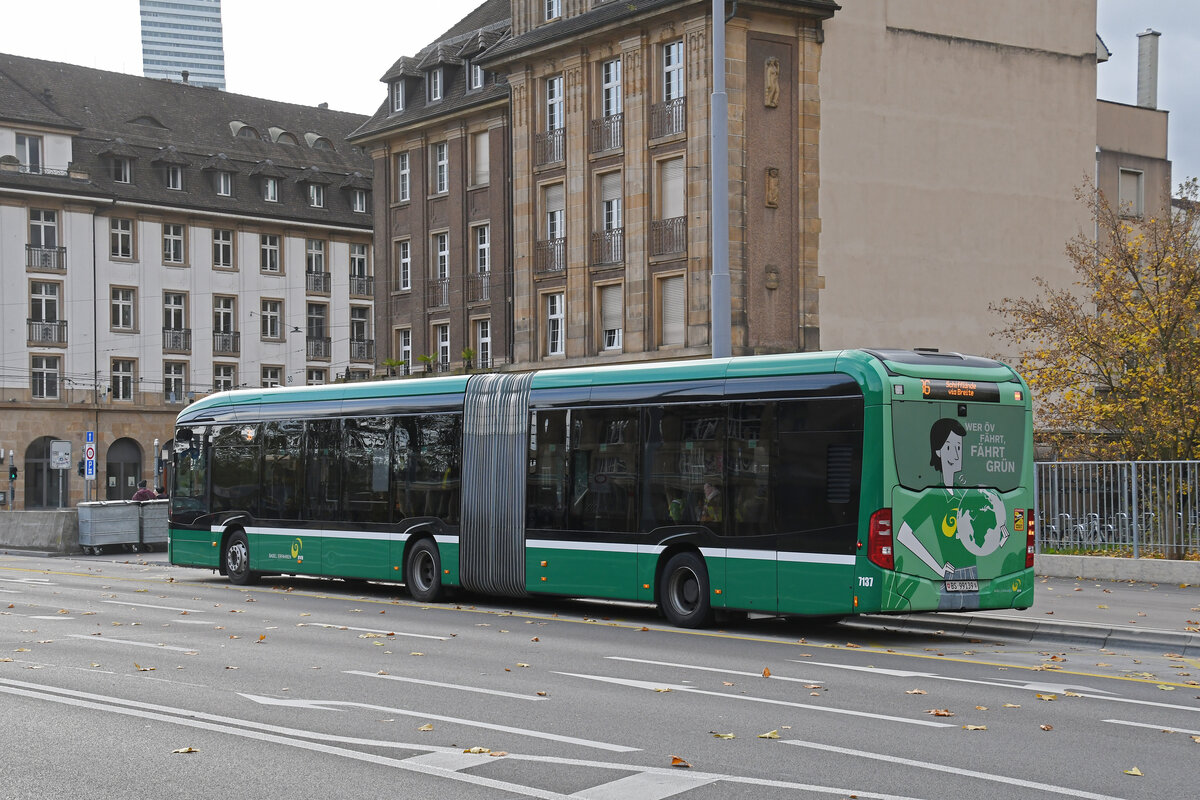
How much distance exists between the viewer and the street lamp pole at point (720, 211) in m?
21.7

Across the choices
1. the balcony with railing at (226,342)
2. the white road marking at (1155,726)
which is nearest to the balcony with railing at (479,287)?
the balcony with railing at (226,342)

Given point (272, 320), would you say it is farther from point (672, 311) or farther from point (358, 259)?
point (672, 311)

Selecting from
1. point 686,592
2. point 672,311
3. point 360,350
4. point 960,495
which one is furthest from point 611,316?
point 360,350

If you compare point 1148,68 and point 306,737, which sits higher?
point 1148,68

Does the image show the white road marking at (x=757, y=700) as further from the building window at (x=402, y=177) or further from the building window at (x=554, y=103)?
the building window at (x=402, y=177)

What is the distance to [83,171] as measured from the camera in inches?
2862

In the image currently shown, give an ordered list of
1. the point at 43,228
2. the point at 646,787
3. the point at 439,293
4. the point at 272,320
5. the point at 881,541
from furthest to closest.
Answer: the point at 272,320, the point at 43,228, the point at 439,293, the point at 881,541, the point at 646,787

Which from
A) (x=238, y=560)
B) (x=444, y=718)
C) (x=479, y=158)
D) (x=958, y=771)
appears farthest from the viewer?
(x=479, y=158)

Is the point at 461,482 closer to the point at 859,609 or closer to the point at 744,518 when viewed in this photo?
the point at 744,518

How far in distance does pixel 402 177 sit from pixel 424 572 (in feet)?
109

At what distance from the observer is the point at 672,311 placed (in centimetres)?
4059

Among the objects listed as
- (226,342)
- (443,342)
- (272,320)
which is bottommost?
(443,342)

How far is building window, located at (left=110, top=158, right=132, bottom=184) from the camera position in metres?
74.6

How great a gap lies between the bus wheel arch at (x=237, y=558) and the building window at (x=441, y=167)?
26.3 metres
